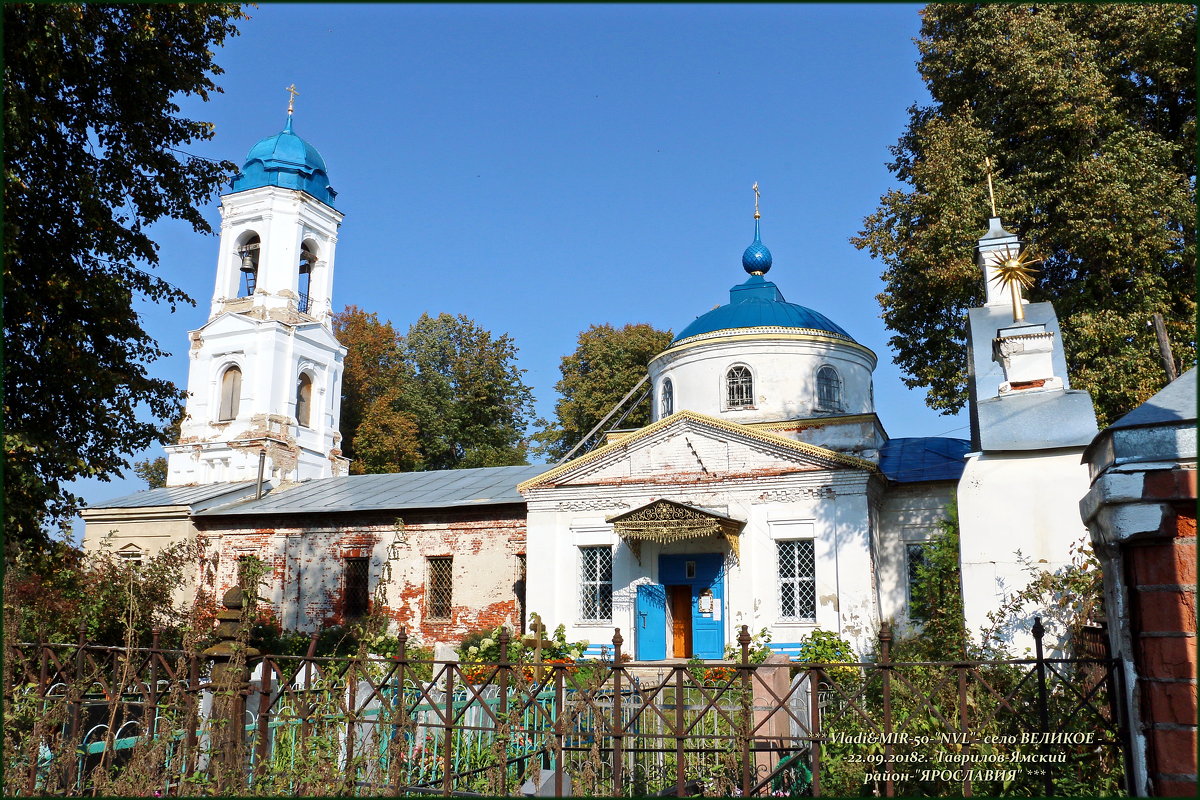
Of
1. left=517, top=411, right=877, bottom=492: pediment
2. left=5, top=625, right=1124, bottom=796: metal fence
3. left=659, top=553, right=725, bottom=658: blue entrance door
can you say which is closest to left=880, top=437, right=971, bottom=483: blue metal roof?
left=517, top=411, right=877, bottom=492: pediment

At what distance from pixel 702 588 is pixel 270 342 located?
650 inches

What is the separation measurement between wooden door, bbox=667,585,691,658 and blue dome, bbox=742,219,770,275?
35.8 feet

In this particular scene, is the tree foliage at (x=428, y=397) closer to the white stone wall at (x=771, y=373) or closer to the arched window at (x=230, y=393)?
the arched window at (x=230, y=393)

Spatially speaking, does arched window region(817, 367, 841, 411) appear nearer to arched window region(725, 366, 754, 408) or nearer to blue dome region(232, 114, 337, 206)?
arched window region(725, 366, 754, 408)

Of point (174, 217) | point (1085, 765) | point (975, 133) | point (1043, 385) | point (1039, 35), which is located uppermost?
point (1039, 35)

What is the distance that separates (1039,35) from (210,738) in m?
17.1

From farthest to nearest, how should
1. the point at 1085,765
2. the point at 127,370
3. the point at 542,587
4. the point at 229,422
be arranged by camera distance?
the point at 229,422 → the point at 542,587 → the point at 127,370 → the point at 1085,765

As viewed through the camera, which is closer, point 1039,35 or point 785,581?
point 1039,35

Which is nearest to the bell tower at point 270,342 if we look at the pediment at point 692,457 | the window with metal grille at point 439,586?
the window with metal grille at point 439,586

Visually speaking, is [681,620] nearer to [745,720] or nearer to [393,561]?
[393,561]

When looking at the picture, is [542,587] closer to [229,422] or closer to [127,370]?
[127,370]

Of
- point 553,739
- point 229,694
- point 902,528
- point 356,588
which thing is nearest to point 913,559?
point 902,528

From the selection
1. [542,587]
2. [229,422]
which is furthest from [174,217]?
[229,422]

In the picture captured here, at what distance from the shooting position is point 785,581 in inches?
698
